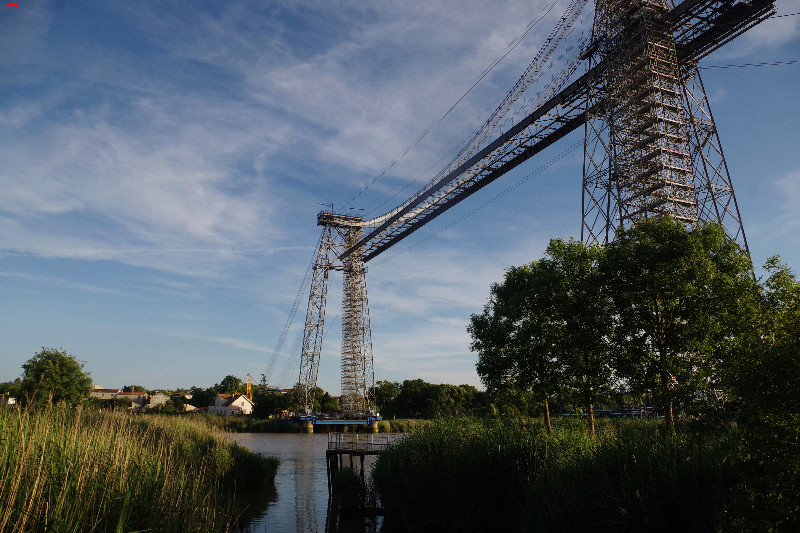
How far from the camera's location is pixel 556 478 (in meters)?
11.8

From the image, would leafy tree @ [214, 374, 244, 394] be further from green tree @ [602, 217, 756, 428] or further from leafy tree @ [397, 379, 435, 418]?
green tree @ [602, 217, 756, 428]

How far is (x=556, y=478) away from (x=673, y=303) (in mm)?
6667

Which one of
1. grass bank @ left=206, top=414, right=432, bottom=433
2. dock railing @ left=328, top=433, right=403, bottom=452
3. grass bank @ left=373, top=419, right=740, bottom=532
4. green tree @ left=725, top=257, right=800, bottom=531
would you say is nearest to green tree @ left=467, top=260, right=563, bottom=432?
grass bank @ left=373, top=419, right=740, bottom=532

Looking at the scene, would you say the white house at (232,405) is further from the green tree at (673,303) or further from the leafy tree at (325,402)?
the green tree at (673,303)

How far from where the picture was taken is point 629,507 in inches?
391

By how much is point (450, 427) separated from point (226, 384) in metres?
127

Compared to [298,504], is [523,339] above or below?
above

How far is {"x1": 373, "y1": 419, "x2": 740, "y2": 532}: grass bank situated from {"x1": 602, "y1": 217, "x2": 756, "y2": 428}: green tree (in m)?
2.27

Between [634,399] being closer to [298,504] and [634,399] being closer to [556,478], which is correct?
[556,478]

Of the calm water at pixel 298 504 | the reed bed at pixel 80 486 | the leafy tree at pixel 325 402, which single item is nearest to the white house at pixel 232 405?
the leafy tree at pixel 325 402

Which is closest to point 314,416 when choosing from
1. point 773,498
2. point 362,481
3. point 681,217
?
point 362,481

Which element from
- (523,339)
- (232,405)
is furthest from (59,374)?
(232,405)

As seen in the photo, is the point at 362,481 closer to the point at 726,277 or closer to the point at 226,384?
the point at 726,277

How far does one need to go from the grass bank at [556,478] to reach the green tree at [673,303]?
89.4 inches
